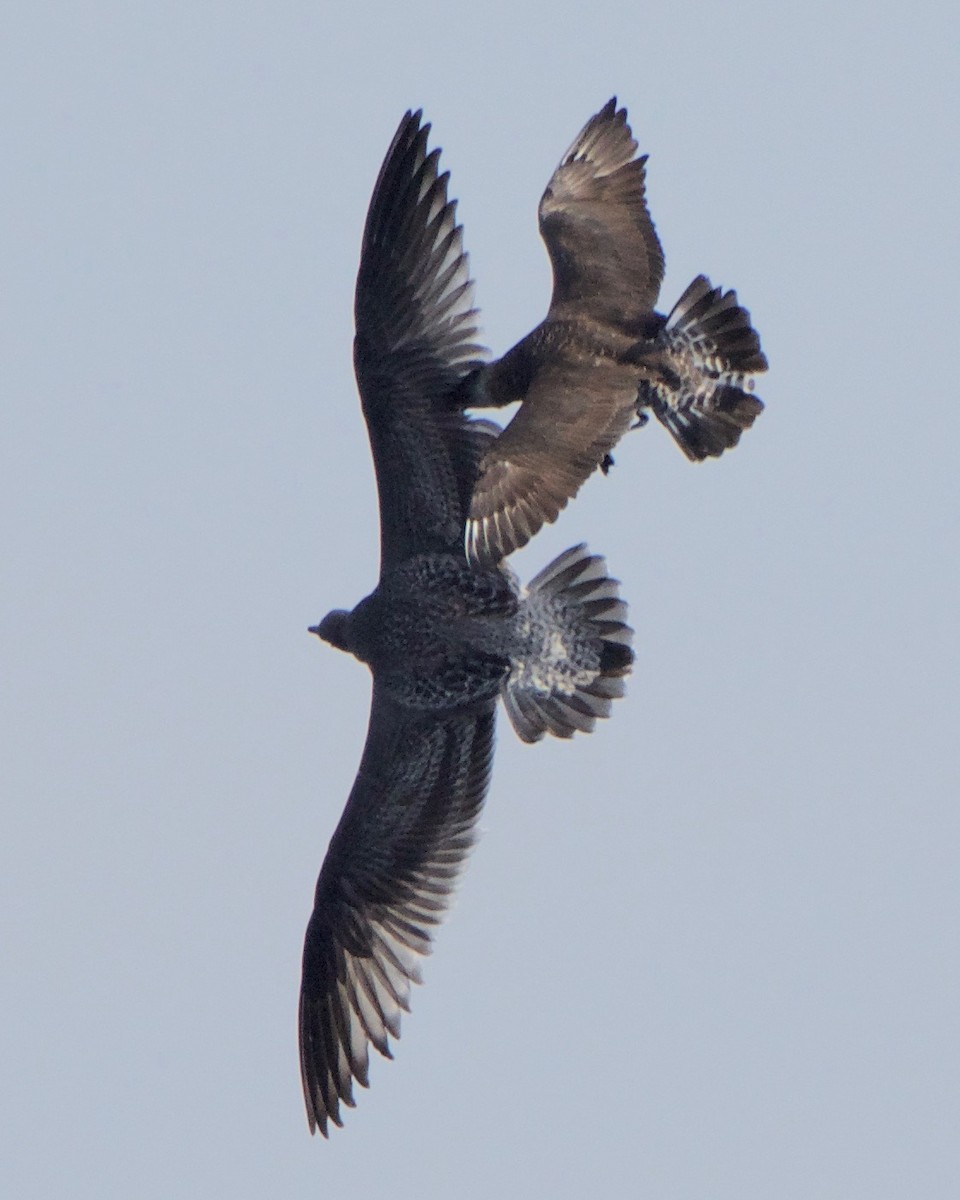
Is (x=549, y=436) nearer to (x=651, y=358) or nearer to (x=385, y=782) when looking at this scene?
(x=651, y=358)

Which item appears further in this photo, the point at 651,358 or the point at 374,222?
the point at 374,222

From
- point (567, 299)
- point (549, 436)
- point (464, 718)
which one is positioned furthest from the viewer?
point (464, 718)

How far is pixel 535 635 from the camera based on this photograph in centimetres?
1079

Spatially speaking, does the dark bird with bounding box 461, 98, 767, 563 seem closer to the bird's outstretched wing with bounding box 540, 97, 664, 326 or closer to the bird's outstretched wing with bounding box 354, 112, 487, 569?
the bird's outstretched wing with bounding box 540, 97, 664, 326

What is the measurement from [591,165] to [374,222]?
111 cm

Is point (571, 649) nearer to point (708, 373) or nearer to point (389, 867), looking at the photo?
point (389, 867)

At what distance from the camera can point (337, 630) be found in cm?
1112

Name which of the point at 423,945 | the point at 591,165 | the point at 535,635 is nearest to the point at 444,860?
the point at 423,945

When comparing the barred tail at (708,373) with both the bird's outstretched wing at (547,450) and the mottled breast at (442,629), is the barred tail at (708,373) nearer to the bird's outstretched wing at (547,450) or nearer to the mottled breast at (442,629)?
the bird's outstretched wing at (547,450)

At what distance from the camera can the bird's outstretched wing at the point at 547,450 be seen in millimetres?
9469

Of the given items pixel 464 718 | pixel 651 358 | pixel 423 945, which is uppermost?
pixel 651 358

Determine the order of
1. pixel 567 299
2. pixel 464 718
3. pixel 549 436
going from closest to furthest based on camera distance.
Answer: pixel 549 436 → pixel 567 299 → pixel 464 718

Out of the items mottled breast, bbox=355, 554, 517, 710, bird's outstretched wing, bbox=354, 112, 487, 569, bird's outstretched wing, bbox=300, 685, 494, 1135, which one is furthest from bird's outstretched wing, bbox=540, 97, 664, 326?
bird's outstretched wing, bbox=300, 685, 494, 1135

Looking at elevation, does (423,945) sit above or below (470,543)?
below
